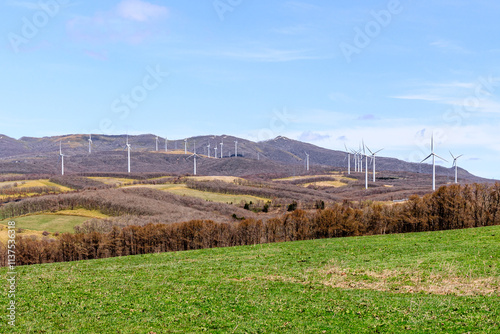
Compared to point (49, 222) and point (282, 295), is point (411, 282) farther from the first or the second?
point (49, 222)

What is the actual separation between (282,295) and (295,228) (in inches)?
Answer: 1735

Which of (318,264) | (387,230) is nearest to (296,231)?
(387,230)

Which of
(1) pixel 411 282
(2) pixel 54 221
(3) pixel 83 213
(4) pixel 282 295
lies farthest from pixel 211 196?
(4) pixel 282 295

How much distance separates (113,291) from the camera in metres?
28.4

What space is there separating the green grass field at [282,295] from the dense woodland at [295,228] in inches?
905

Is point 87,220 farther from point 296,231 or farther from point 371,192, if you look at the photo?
point 371,192

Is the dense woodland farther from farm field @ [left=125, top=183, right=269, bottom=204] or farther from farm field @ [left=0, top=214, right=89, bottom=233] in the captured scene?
farm field @ [left=125, top=183, right=269, bottom=204]

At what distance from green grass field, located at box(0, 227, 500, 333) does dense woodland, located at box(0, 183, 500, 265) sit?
2298 centimetres

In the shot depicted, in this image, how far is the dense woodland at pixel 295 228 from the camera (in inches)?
2488

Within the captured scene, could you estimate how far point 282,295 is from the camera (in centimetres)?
2631

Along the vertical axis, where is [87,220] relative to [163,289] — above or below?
below

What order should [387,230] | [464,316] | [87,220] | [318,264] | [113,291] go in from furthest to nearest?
[87,220], [387,230], [318,264], [113,291], [464,316]

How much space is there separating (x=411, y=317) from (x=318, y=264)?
15712 millimetres

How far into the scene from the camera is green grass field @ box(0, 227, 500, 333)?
20.9m
